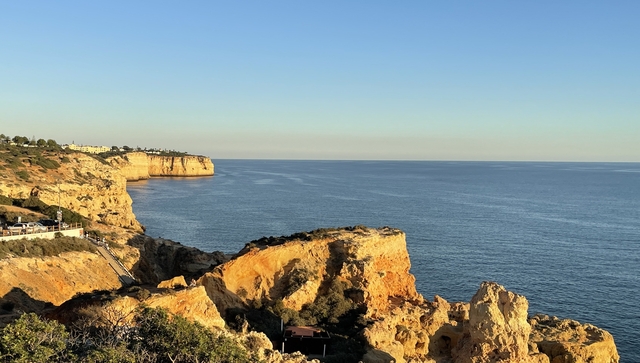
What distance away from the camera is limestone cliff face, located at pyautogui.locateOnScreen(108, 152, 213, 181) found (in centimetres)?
14862

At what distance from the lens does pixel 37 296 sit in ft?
80.0

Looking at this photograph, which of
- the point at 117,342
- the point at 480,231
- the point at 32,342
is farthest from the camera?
the point at 480,231

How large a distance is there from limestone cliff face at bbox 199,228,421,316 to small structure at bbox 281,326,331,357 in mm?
3696

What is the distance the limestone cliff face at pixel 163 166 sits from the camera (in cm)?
14862

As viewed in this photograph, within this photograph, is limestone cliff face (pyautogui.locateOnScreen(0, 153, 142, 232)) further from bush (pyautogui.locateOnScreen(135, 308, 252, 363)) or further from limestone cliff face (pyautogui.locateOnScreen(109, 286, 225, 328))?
bush (pyautogui.locateOnScreen(135, 308, 252, 363))

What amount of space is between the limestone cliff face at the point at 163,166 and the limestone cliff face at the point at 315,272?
404 ft

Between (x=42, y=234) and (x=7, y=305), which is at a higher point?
(x=42, y=234)

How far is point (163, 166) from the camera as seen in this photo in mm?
174750

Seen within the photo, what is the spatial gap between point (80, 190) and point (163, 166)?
122256mm

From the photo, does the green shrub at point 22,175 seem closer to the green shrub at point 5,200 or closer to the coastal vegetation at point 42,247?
the green shrub at point 5,200

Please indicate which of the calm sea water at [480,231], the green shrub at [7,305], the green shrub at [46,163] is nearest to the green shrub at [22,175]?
the green shrub at [46,163]

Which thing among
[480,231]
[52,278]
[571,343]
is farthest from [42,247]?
[480,231]

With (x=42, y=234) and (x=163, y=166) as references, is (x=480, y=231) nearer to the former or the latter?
(x=42, y=234)

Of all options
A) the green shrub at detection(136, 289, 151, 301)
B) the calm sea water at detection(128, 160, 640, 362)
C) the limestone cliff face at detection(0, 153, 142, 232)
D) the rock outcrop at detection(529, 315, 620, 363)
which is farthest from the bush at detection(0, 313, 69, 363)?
the limestone cliff face at detection(0, 153, 142, 232)
